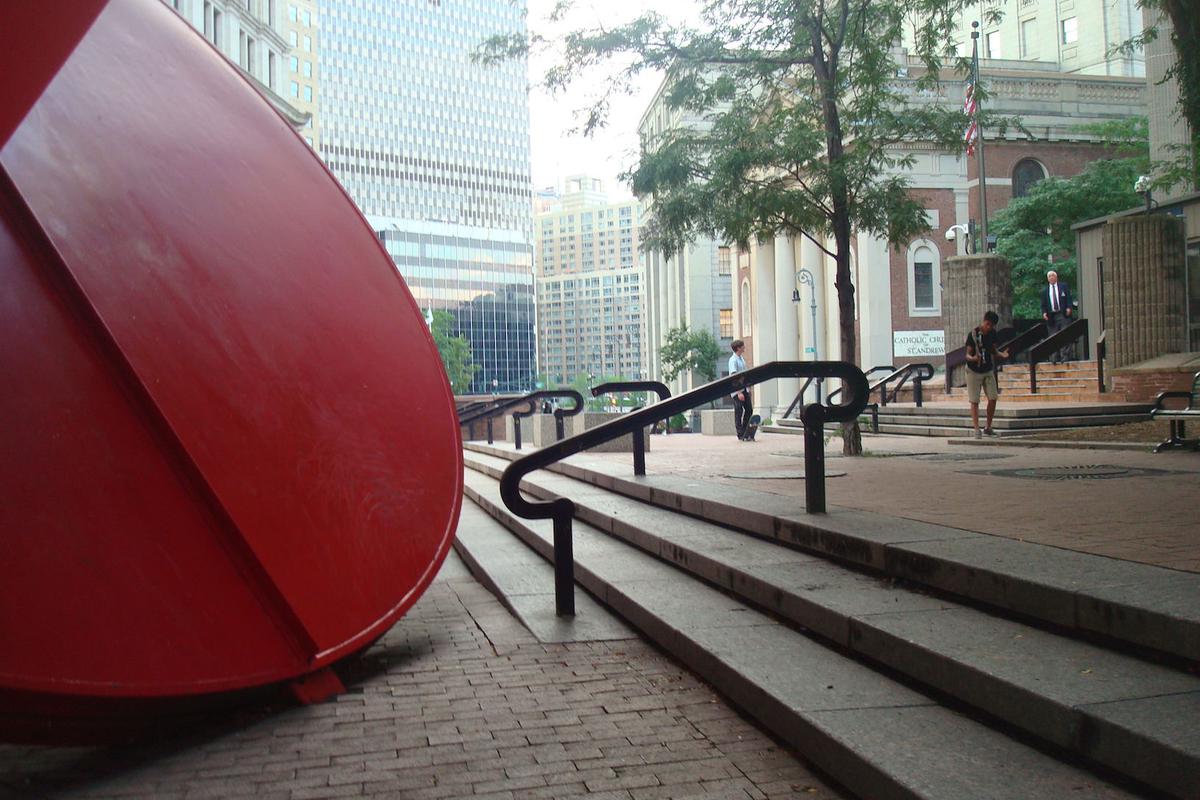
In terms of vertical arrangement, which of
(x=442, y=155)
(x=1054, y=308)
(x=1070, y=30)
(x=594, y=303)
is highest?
(x=442, y=155)

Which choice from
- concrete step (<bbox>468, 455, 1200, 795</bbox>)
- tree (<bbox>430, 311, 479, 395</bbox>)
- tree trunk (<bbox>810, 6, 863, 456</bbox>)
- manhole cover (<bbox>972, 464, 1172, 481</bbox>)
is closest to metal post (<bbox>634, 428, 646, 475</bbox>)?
manhole cover (<bbox>972, 464, 1172, 481</bbox>)

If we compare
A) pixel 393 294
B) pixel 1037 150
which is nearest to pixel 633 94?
pixel 393 294

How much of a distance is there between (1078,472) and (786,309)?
3979cm

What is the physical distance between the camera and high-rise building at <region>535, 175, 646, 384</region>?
15288cm

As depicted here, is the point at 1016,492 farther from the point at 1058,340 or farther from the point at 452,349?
the point at 452,349

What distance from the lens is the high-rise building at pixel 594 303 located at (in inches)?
6019

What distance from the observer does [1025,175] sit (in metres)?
42.4

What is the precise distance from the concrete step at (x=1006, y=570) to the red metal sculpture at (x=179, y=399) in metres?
2.05

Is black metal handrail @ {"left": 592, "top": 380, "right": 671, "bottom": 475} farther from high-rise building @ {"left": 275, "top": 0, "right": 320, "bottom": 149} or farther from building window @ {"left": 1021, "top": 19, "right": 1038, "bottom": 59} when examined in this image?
high-rise building @ {"left": 275, "top": 0, "right": 320, "bottom": 149}

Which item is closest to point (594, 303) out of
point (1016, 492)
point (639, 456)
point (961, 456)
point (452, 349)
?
point (452, 349)

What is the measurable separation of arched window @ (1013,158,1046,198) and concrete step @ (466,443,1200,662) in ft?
131

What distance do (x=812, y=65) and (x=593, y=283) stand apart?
480 feet

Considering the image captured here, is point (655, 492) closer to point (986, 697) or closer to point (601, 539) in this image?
point (601, 539)

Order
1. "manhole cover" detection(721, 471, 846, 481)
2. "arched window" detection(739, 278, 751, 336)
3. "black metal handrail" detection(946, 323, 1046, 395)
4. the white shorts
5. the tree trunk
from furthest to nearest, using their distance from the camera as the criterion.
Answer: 1. "arched window" detection(739, 278, 751, 336)
2. "black metal handrail" detection(946, 323, 1046, 395)
3. the white shorts
4. the tree trunk
5. "manhole cover" detection(721, 471, 846, 481)
